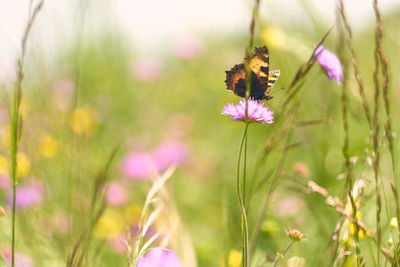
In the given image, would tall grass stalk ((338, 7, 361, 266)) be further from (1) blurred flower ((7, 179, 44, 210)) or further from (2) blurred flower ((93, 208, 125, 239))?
(2) blurred flower ((93, 208, 125, 239))

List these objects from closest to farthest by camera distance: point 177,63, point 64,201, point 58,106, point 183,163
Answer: point 64,201 → point 183,163 → point 58,106 → point 177,63

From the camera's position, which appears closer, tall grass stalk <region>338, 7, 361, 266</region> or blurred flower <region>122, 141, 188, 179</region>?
tall grass stalk <region>338, 7, 361, 266</region>

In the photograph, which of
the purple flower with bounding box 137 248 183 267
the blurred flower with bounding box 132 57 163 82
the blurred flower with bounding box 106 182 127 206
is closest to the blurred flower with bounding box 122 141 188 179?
the blurred flower with bounding box 106 182 127 206

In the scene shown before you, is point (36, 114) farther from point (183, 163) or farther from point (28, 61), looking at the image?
point (28, 61)

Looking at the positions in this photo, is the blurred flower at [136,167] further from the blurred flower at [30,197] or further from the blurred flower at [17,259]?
the blurred flower at [17,259]

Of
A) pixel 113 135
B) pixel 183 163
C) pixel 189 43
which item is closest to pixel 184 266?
pixel 183 163

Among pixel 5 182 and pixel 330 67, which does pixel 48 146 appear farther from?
pixel 330 67

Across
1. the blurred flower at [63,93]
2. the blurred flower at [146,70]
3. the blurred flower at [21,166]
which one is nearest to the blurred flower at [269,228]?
the blurred flower at [21,166]

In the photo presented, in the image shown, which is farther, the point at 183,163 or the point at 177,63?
the point at 177,63
